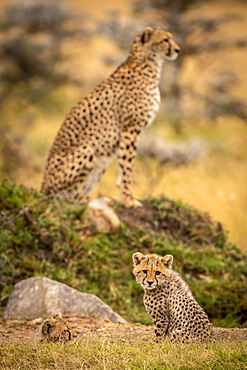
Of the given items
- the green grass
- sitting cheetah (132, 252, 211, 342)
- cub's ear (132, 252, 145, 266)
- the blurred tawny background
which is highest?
the blurred tawny background

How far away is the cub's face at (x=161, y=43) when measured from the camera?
7539 mm

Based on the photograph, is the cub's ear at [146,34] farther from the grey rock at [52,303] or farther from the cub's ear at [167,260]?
the cub's ear at [167,260]

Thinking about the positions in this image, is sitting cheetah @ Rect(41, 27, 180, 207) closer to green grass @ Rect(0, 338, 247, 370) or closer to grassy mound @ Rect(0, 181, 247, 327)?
grassy mound @ Rect(0, 181, 247, 327)

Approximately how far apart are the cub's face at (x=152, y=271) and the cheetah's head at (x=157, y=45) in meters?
3.77

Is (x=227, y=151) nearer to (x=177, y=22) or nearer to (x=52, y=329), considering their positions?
(x=177, y=22)

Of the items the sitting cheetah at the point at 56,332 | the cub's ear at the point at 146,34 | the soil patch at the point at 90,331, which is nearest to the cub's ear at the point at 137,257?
the soil patch at the point at 90,331

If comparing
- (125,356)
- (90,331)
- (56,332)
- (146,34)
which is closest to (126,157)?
(146,34)

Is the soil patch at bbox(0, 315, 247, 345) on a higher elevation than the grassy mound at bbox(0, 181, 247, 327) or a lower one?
lower

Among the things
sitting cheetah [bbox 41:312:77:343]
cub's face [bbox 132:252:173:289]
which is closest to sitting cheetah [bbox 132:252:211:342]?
cub's face [bbox 132:252:173:289]

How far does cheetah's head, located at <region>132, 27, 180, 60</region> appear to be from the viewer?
297 inches

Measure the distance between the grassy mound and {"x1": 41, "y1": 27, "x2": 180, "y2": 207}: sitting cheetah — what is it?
372 mm

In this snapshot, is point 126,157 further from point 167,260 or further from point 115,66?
point 115,66

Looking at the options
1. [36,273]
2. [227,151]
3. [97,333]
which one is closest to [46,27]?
[227,151]

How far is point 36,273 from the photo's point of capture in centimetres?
605
